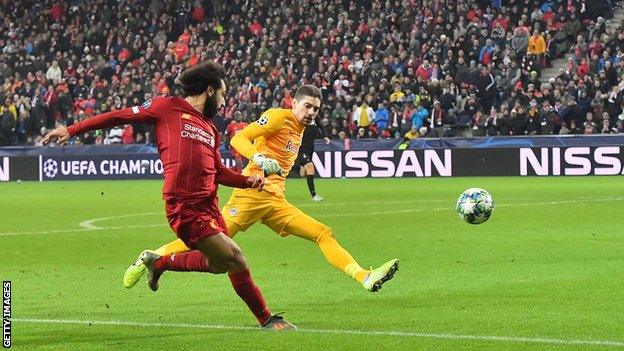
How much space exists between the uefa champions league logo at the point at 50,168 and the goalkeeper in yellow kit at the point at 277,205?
2914 centimetres

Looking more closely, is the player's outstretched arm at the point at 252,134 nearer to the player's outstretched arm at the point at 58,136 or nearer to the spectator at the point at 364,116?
the player's outstretched arm at the point at 58,136

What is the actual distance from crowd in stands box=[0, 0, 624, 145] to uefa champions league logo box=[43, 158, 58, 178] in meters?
1.79

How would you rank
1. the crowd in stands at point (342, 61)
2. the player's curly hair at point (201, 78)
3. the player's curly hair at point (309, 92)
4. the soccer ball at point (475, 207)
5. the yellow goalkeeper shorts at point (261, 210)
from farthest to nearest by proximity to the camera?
1. the crowd in stands at point (342, 61)
2. the soccer ball at point (475, 207)
3. the player's curly hair at point (309, 92)
4. the yellow goalkeeper shorts at point (261, 210)
5. the player's curly hair at point (201, 78)

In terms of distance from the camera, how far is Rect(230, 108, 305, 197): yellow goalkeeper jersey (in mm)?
10695

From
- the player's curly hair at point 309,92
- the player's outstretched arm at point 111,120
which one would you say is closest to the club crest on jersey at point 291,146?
the player's curly hair at point 309,92

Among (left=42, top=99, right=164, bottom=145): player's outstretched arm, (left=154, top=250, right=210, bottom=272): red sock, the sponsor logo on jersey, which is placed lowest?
(left=154, top=250, right=210, bottom=272): red sock

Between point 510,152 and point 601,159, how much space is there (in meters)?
2.55

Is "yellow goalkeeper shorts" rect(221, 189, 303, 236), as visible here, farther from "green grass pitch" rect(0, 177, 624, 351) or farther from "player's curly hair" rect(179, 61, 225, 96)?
"player's curly hair" rect(179, 61, 225, 96)

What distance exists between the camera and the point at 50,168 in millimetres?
39375

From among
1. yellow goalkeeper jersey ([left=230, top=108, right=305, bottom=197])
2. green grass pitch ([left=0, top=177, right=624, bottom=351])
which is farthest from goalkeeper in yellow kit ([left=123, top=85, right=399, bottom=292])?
green grass pitch ([left=0, top=177, right=624, bottom=351])

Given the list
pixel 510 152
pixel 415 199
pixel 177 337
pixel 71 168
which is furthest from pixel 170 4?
pixel 177 337

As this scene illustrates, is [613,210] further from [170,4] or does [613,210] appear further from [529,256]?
[170,4]

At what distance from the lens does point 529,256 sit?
1390 centimetres

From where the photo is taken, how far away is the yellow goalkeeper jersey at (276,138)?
10695mm
